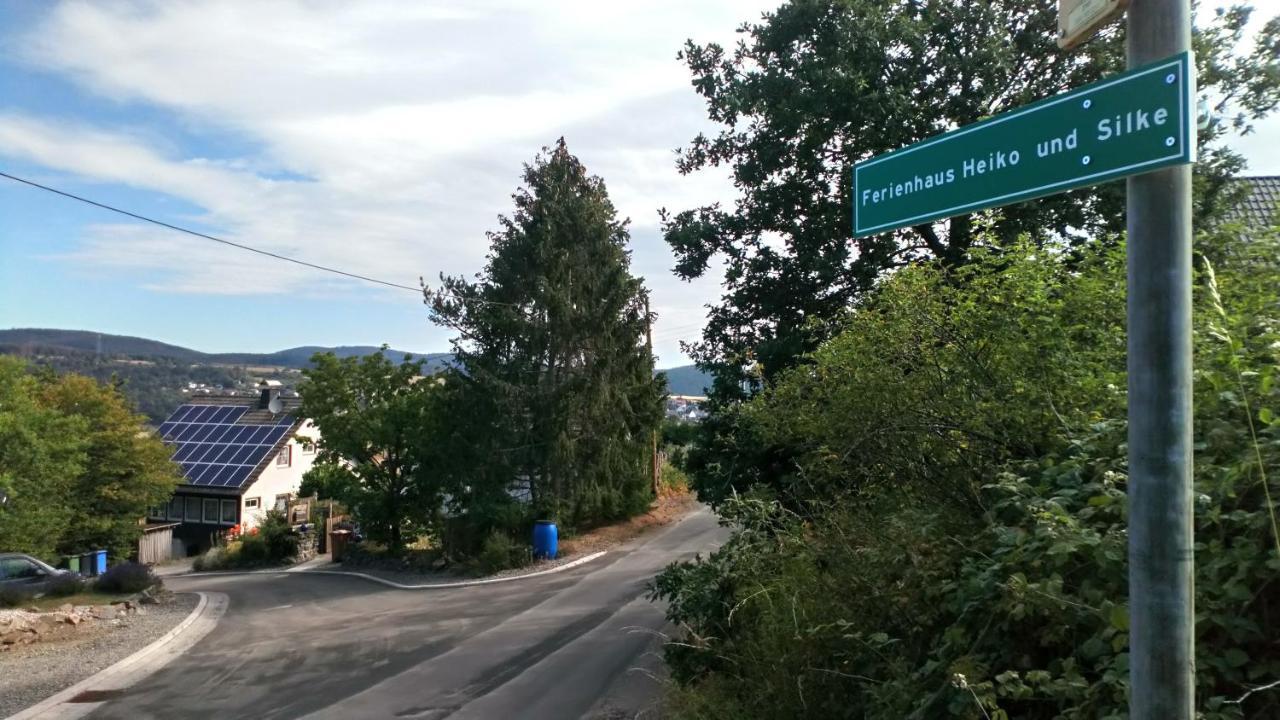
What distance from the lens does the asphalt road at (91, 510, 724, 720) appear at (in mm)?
9641

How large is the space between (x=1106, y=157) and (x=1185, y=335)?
50 centimetres

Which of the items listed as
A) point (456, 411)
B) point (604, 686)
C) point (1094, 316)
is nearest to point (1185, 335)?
point (1094, 316)

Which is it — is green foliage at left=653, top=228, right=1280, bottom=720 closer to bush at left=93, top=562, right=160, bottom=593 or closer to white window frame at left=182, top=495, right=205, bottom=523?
bush at left=93, top=562, right=160, bottom=593

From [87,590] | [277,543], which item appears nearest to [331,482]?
[87,590]

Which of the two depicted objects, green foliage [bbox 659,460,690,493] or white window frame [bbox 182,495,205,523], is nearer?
green foliage [bbox 659,460,690,493]

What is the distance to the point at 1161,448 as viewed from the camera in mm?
1843

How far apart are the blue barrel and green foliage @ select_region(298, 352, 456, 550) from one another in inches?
132

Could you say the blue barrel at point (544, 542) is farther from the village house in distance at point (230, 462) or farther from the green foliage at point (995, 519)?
the village house in distance at point (230, 462)

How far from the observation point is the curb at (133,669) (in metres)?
9.71

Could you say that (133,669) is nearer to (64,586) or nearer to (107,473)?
(64,586)

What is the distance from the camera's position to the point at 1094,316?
14.8 feet

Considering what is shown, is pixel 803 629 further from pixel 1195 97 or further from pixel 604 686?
pixel 604 686

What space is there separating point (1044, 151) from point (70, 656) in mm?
15221

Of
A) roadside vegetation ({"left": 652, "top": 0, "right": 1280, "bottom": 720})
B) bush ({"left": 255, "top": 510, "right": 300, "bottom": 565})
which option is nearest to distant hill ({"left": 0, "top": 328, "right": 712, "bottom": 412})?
bush ({"left": 255, "top": 510, "right": 300, "bottom": 565})
